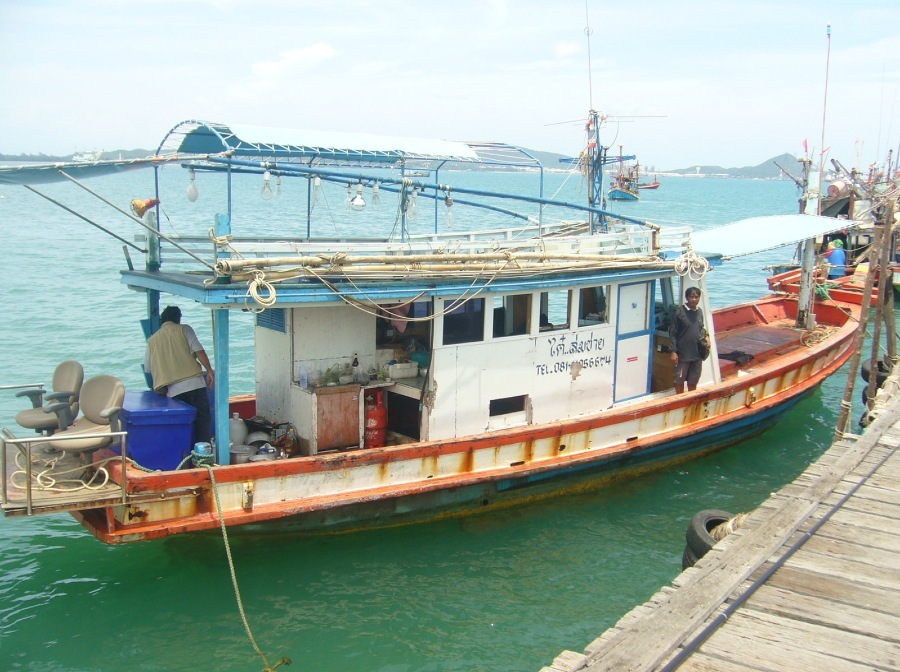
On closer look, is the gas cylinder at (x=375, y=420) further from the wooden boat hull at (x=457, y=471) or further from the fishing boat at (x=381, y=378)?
Answer: the wooden boat hull at (x=457, y=471)

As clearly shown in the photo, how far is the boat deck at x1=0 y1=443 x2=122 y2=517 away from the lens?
257 inches

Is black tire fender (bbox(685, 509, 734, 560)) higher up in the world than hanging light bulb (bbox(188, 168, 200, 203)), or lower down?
lower down

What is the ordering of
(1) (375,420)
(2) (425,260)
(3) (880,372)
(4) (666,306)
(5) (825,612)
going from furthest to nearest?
(3) (880,372) → (4) (666,306) → (1) (375,420) → (2) (425,260) → (5) (825,612)

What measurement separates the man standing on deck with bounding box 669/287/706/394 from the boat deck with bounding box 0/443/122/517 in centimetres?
671

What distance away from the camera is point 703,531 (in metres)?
7.45

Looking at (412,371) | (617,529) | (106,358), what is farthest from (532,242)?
(106,358)

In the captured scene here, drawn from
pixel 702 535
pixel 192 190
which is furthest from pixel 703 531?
pixel 192 190

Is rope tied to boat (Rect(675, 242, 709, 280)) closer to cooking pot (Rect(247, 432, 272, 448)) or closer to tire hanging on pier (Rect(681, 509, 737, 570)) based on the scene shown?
tire hanging on pier (Rect(681, 509, 737, 570))

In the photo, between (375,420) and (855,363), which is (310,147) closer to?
(375,420)

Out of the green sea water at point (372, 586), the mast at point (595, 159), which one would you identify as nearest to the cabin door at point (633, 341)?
the green sea water at point (372, 586)

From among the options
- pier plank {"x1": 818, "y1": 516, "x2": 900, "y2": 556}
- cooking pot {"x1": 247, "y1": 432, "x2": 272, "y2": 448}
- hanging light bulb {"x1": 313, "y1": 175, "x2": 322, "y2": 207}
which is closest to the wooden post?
pier plank {"x1": 818, "y1": 516, "x2": 900, "y2": 556}

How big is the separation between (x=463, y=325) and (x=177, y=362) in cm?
296

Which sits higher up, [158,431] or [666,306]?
[666,306]

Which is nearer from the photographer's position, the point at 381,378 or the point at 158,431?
the point at 158,431
